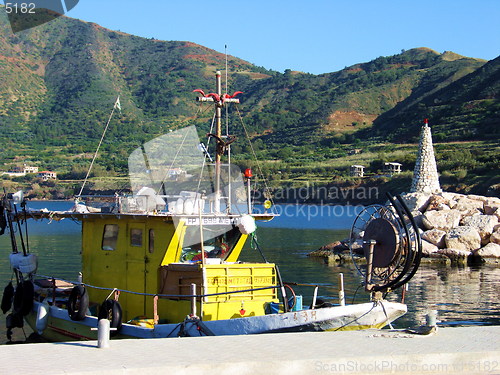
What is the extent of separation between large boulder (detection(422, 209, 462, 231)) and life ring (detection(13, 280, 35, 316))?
23.2 meters

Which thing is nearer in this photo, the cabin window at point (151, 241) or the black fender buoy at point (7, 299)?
the cabin window at point (151, 241)

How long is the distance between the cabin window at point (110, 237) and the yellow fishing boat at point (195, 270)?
0.02 metres

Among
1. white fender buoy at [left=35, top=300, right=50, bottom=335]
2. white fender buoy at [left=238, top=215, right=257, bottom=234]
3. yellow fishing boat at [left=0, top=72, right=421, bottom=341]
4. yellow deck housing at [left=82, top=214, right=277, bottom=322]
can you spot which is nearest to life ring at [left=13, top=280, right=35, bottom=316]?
yellow fishing boat at [left=0, top=72, right=421, bottom=341]

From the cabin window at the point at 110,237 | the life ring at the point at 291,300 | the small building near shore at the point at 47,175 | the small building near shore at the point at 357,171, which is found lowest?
the life ring at the point at 291,300

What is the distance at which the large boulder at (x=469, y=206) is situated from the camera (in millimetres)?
36188

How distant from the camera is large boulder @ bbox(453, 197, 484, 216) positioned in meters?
36.2

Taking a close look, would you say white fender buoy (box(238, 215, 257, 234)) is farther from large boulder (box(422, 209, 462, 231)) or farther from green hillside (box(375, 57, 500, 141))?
green hillside (box(375, 57, 500, 141))

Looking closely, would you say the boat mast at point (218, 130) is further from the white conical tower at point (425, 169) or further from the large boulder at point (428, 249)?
the white conical tower at point (425, 169)

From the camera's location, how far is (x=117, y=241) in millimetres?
14641

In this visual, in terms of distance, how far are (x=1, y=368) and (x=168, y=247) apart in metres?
4.63
